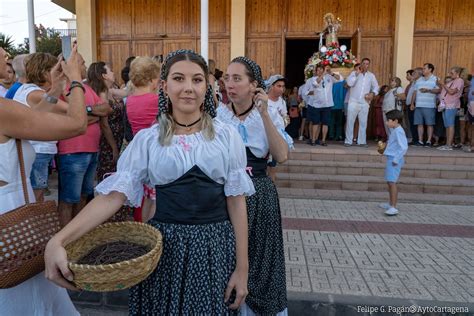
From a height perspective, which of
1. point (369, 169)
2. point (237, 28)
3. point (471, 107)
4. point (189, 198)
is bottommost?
point (369, 169)

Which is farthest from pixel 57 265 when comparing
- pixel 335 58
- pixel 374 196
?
pixel 335 58

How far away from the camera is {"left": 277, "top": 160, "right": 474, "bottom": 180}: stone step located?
758 cm

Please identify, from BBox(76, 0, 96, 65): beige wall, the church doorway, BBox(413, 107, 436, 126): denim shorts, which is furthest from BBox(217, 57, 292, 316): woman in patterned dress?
the church doorway

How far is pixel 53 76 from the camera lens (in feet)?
7.48

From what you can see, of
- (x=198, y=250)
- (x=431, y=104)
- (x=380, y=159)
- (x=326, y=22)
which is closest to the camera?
(x=198, y=250)

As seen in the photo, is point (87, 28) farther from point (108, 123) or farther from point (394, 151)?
point (394, 151)

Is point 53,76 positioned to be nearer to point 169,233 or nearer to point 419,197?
point 169,233

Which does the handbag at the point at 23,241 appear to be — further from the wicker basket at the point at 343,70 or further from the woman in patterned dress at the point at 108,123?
the wicker basket at the point at 343,70

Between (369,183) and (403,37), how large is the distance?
501cm

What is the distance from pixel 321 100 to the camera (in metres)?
9.18

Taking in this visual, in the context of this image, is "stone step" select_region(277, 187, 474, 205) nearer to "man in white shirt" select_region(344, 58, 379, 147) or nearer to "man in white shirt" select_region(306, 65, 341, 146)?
"man in white shirt" select_region(306, 65, 341, 146)

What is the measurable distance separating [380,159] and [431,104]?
239 centimetres

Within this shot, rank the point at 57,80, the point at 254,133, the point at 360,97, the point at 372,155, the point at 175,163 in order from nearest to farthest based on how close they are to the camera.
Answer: the point at 175,163, the point at 57,80, the point at 254,133, the point at 372,155, the point at 360,97

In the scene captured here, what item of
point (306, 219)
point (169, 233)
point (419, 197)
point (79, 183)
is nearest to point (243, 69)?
point (169, 233)
